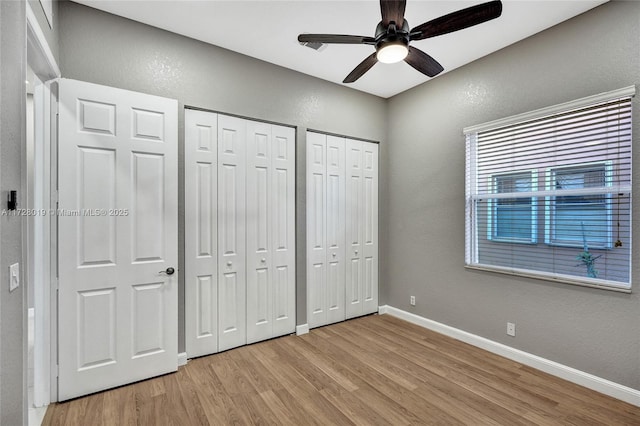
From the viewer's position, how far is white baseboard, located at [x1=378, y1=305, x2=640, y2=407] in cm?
232

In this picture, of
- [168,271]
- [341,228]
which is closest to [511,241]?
[341,228]

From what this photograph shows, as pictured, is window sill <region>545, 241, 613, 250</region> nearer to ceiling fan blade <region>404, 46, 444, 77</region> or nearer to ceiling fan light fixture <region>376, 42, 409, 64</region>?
ceiling fan blade <region>404, 46, 444, 77</region>

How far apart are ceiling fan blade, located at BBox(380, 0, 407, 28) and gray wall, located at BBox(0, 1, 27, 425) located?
5.99 ft

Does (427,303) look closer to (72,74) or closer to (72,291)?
(72,291)

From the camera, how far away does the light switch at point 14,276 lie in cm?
132

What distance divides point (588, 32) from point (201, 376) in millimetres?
4292

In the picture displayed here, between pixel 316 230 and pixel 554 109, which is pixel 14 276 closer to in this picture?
pixel 316 230

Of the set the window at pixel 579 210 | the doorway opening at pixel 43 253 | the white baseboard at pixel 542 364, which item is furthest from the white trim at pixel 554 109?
the doorway opening at pixel 43 253

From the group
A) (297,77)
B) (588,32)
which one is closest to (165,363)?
(297,77)

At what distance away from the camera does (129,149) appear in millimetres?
2477

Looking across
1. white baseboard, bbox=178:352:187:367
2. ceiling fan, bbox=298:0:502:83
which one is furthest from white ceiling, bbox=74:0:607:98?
white baseboard, bbox=178:352:187:367

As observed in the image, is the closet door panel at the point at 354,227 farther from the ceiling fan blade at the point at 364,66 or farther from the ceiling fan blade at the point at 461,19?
the ceiling fan blade at the point at 461,19

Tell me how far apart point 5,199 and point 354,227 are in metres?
3.29

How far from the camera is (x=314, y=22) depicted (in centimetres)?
264
